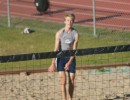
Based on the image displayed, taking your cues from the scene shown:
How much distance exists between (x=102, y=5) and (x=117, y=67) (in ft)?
24.3

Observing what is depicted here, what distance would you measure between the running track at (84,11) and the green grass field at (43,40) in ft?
1.86

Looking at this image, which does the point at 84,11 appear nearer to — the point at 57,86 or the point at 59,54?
the point at 57,86

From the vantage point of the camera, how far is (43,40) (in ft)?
61.4

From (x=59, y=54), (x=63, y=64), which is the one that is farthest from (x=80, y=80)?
(x=59, y=54)

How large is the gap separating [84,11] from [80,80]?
782 cm

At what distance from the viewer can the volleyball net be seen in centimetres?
1305

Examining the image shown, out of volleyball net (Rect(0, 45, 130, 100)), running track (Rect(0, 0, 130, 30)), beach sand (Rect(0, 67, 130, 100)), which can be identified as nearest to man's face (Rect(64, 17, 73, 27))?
volleyball net (Rect(0, 45, 130, 100))

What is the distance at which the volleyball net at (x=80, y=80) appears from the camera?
1305cm

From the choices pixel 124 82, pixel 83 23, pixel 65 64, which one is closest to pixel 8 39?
pixel 83 23

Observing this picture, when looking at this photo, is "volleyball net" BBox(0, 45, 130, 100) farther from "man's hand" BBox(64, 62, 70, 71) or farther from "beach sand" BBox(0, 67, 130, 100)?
"man's hand" BBox(64, 62, 70, 71)

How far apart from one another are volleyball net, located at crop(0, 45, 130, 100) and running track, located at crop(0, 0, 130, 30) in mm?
4140

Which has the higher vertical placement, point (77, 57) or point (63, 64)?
point (63, 64)

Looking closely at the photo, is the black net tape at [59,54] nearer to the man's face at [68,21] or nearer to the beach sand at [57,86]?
the man's face at [68,21]

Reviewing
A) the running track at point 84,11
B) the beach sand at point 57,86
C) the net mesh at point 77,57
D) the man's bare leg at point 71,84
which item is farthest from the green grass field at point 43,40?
the man's bare leg at point 71,84
